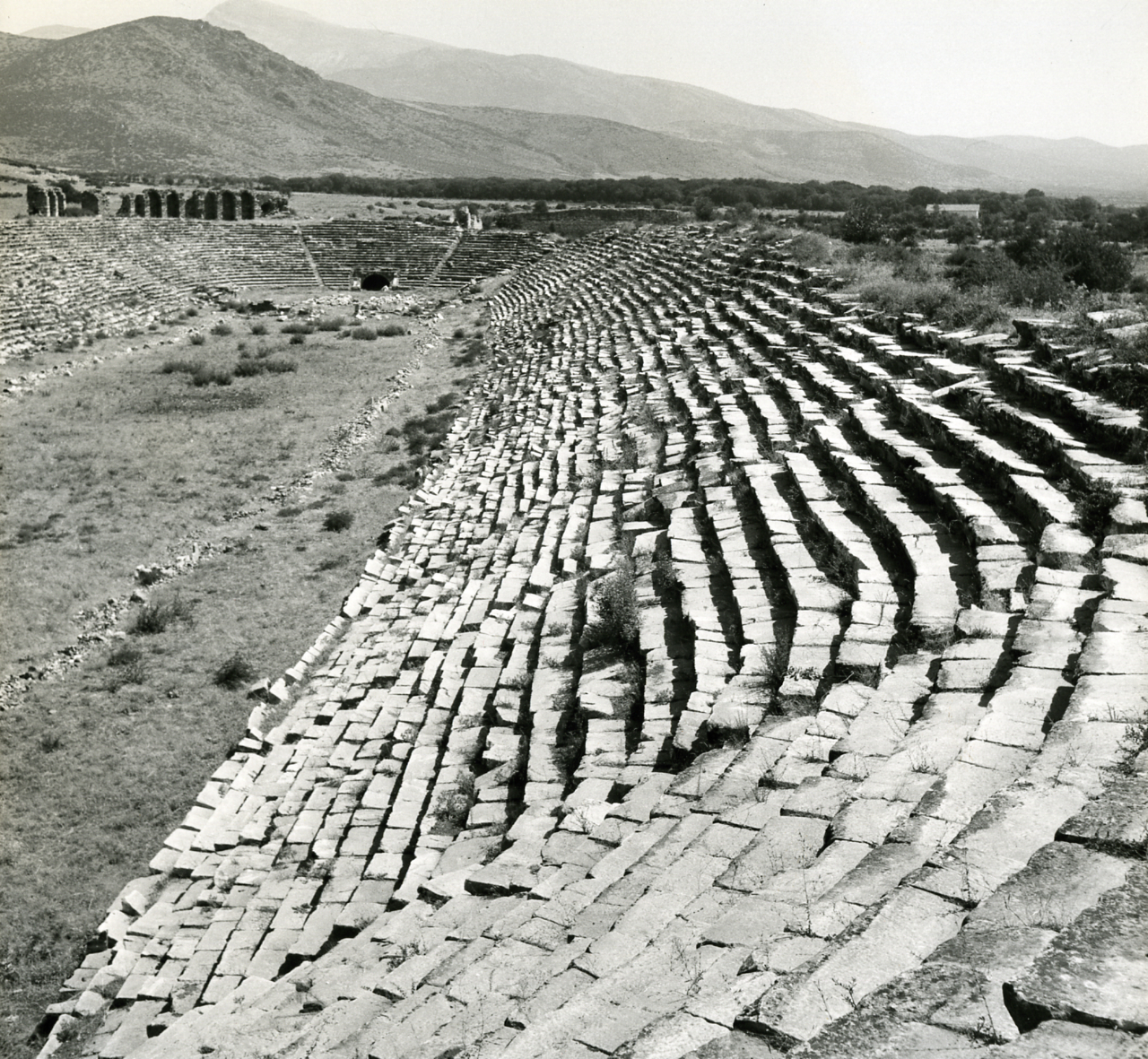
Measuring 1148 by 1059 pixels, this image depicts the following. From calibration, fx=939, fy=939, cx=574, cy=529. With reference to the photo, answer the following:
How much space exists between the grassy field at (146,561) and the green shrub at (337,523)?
0.14 feet

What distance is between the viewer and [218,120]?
101 m

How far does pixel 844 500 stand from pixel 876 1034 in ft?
17.8

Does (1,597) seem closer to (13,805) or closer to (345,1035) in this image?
(13,805)

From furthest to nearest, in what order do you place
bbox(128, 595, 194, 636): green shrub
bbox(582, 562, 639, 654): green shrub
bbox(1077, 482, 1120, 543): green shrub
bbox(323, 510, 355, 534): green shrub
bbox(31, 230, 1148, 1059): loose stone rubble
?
bbox(323, 510, 355, 534): green shrub, bbox(128, 595, 194, 636): green shrub, bbox(582, 562, 639, 654): green shrub, bbox(1077, 482, 1120, 543): green shrub, bbox(31, 230, 1148, 1059): loose stone rubble

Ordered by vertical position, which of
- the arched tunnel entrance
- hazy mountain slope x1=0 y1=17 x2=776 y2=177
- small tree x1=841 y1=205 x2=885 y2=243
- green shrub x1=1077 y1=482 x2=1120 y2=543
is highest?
hazy mountain slope x1=0 y1=17 x2=776 y2=177

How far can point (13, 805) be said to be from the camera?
7.76m

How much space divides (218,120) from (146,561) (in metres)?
104

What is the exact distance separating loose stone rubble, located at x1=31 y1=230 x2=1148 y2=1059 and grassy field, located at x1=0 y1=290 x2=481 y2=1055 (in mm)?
738

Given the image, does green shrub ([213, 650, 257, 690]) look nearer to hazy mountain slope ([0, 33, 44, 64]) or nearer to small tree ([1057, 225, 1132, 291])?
small tree ([1057, 225, 1132, 291])

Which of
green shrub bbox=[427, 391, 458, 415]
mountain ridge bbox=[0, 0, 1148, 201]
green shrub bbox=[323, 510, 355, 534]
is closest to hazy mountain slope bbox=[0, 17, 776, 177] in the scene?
mountain ridge bbox=[0, 0, 1148, 201]

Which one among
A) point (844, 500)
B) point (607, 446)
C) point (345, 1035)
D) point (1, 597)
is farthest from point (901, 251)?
point (345, 1035)

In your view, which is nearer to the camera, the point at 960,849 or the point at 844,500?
the point at 960,849

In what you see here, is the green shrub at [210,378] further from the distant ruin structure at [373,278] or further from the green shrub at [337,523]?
the distant ruin structure at [373,278]

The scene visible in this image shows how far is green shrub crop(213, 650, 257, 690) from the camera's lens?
9370mm
